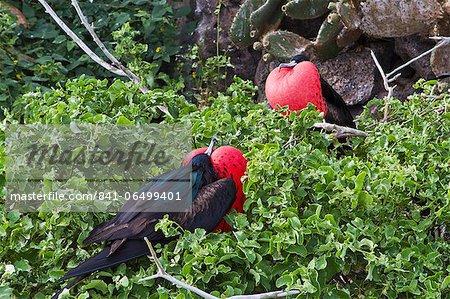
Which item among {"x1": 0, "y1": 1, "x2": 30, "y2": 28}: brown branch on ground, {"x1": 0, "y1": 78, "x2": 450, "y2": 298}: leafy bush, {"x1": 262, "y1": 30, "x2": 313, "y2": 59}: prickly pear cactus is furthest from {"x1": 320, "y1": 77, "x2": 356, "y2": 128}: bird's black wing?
{"x1": 0, "y1": 1, "x2": 30, "y2": 28}: brown branch on ground

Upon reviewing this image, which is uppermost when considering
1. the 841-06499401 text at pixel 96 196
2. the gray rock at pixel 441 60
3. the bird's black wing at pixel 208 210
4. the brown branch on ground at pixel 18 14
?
the 841-06499401 text at pixel 96 196

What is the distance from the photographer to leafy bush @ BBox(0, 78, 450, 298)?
1133mm

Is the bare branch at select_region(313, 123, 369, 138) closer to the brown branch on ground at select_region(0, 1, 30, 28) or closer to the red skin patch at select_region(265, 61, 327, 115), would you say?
the red skin patch at select_region(265, 61, 327, 115)

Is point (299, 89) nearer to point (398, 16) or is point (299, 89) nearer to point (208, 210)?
point (208, 210)

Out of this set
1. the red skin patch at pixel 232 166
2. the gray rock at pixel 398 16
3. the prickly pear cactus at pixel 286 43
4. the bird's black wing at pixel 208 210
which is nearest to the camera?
the bird's black wing at pixel 208 210

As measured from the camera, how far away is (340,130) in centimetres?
147

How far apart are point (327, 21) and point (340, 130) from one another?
41.9 inches

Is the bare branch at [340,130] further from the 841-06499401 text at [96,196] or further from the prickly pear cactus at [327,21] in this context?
the prickly pear cactus at [327,21]

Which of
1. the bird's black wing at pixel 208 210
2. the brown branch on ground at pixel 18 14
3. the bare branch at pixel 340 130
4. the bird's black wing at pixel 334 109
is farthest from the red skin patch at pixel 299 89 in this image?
the brown branch on ground at pixel 18 14

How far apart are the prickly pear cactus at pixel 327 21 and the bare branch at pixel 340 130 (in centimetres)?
90

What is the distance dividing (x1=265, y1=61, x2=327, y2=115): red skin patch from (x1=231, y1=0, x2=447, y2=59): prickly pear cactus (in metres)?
0.69

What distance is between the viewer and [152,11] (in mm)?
3090

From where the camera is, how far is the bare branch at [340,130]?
141 cm

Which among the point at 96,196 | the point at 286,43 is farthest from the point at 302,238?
the point at 286,43
